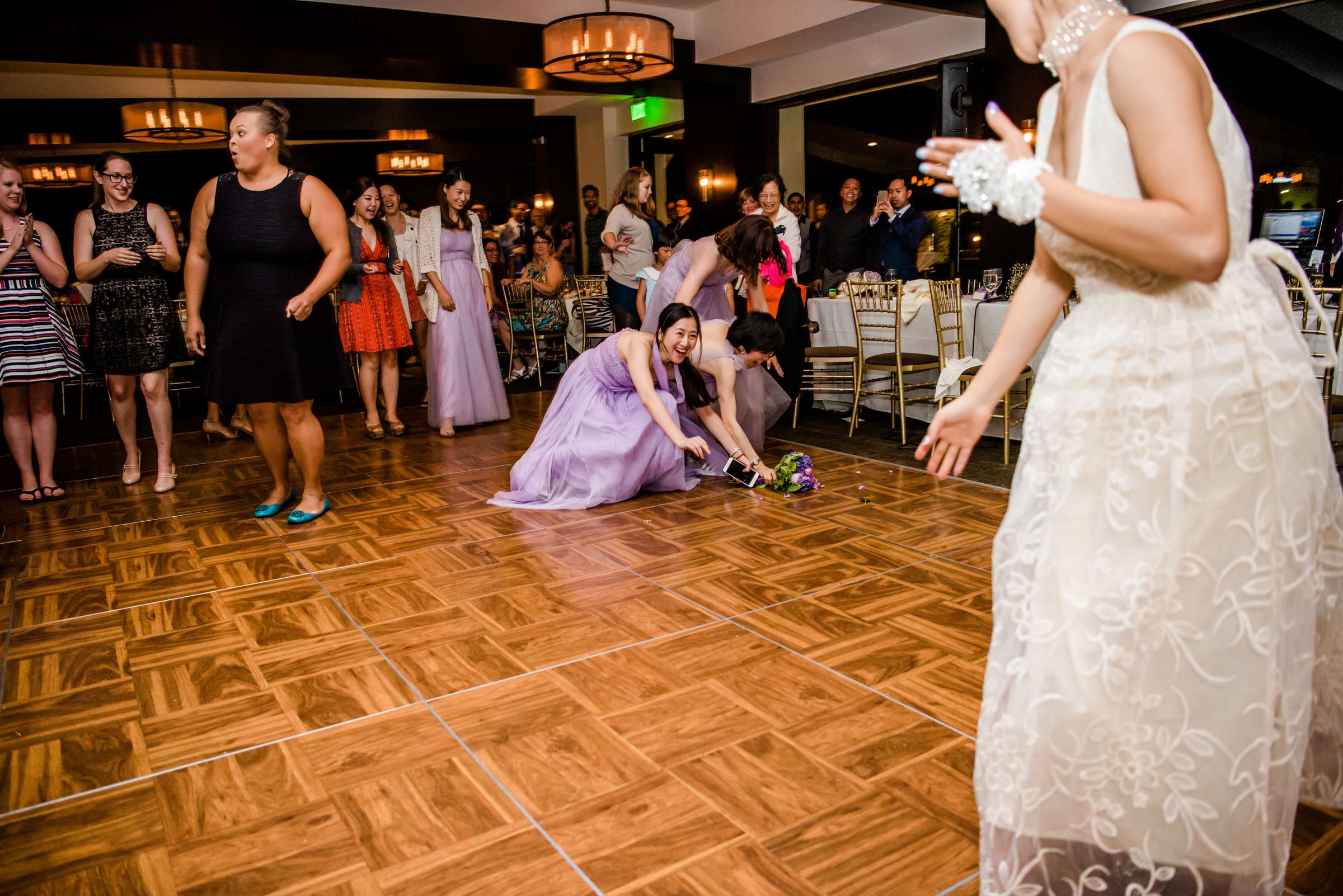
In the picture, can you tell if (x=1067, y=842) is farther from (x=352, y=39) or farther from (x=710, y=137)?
(x=710, y=137)

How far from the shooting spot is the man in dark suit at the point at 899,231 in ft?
20.6

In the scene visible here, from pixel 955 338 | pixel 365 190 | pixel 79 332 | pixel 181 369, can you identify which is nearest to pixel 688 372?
pixel 955 338

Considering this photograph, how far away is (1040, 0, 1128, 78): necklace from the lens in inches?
42.9

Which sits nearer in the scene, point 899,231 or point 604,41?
point 604,41

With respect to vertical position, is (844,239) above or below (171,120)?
below

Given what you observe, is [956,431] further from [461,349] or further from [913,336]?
[461,349]

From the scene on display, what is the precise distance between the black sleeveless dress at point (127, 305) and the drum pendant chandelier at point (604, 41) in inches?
103

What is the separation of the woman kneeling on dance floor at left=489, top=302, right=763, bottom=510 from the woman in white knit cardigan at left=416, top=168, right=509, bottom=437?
174cm

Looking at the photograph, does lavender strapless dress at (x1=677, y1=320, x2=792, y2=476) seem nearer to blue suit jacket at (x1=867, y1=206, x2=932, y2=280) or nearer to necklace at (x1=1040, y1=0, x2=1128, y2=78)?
blue suit jacket at (x1=867, y1=206, x2=932, y2=280)

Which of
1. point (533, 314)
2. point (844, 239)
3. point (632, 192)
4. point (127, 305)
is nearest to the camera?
point (127, 305)

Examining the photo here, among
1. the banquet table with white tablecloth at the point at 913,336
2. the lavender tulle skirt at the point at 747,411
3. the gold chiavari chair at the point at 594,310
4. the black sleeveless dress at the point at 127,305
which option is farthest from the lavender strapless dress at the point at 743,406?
the gold chiavari chair at the point at 594,310

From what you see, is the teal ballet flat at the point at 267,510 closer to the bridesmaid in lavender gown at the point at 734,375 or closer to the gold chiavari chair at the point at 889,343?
the bridesmaid in lavender gown at the point at 734,375

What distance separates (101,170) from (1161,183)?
436cm

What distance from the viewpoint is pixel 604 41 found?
5.50 meters
